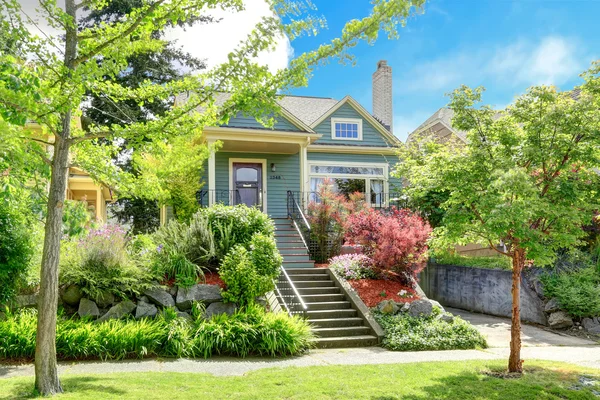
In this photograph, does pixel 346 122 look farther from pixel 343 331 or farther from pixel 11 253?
pixel 11 253

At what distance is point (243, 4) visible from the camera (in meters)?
5.89

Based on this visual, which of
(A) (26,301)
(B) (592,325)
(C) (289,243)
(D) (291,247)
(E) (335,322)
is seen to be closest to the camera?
(A) (26,301)

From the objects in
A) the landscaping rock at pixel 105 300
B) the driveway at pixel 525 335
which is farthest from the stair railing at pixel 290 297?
the driveway at pixel 525 335

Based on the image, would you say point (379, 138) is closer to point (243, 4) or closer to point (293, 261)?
point (293, 261)

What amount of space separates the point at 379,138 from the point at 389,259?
873 cm

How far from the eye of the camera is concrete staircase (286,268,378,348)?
372 inches

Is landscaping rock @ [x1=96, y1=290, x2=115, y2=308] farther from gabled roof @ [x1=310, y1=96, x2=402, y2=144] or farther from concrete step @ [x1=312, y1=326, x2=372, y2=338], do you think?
gabled roof @ [x1=310, y1=96, x2=402, y2=144]

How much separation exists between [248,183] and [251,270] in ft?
27.2

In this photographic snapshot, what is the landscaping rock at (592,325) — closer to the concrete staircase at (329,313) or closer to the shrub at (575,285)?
the shrub at (575,285)

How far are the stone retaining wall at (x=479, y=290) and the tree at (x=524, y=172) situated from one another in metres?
5.54

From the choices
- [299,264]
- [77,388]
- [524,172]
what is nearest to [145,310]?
[77,388]

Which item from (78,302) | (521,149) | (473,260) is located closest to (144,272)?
(78,302)

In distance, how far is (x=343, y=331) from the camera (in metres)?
9.75

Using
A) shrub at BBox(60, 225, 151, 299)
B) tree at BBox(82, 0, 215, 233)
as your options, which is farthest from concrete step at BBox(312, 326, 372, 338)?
tree at BBox(82, 0, 215, 233)
